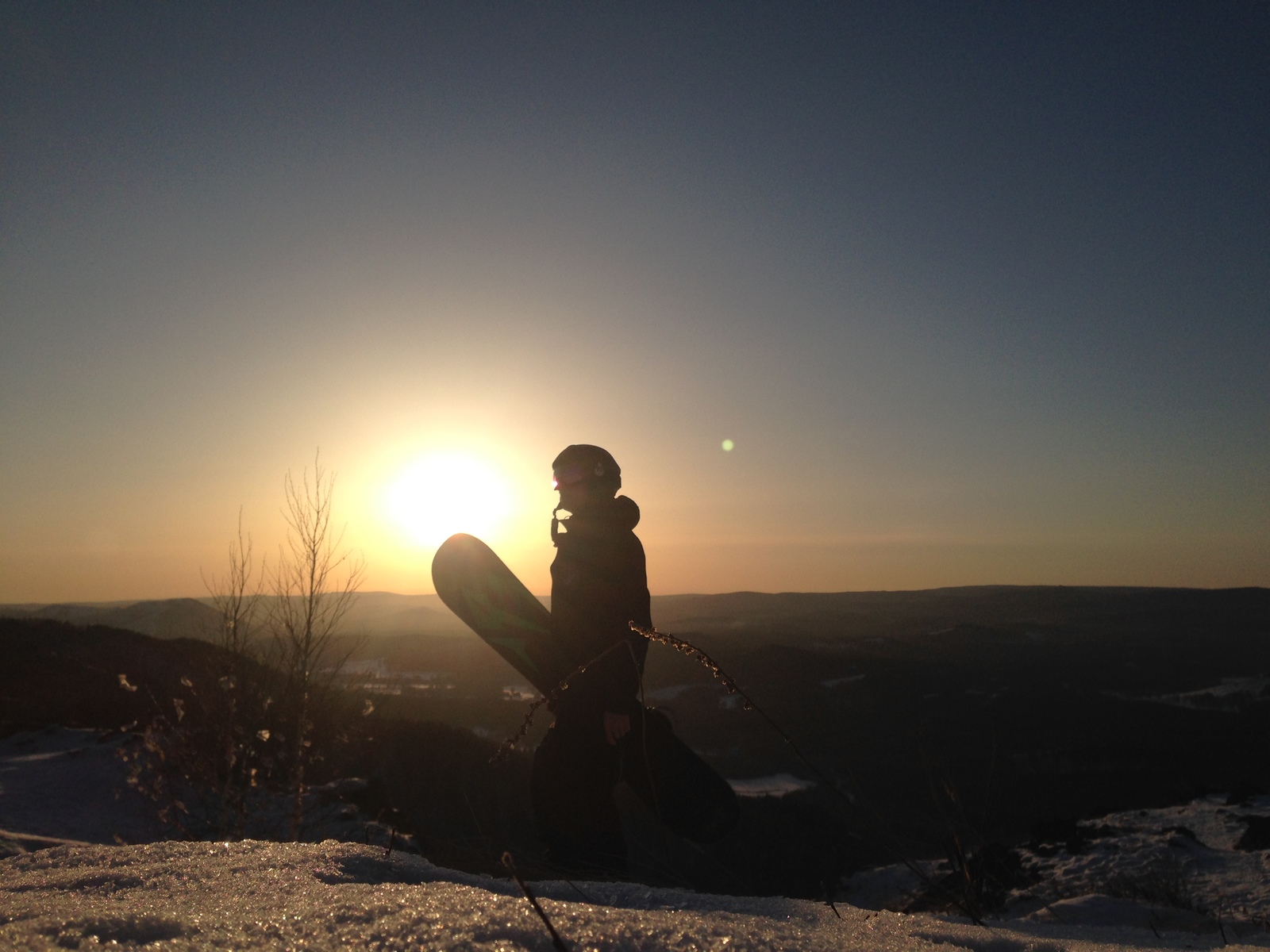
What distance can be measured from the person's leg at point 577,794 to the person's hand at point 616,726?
14 cm

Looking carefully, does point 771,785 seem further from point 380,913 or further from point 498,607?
point 380,913

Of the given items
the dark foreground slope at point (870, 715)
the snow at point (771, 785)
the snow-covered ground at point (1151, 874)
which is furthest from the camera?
the snow at point (771, 785)

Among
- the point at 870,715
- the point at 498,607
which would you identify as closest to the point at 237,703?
the point at 498,607

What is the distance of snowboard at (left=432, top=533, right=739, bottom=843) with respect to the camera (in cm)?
305

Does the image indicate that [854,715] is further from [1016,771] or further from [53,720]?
[53,720]

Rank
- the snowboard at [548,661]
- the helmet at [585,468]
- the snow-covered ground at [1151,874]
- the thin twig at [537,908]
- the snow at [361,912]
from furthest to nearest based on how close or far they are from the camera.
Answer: the helmet at [585,468], the snowboard at [548,661], the snow-covered ground at [1151,874], the snow at [361,912], the thin twig at [537,908]

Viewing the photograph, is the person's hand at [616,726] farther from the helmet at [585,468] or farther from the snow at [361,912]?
the snow at [361,912]

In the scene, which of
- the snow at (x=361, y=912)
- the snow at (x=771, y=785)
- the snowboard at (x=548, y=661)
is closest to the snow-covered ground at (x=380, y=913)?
the snow at (x=361, y=912)

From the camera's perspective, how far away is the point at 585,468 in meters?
3.57

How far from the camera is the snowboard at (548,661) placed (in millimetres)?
3049

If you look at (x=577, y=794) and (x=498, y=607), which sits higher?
(x=498, y=607)

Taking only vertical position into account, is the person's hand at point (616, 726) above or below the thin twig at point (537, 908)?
below

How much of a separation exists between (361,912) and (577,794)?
102 inches

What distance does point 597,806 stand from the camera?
3.17m
